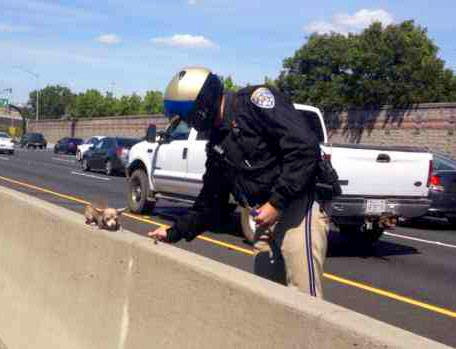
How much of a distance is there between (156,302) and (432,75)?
35.3 m

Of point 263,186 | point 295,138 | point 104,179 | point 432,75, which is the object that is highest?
point 432,75

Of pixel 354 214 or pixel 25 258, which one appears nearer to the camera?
pixel 25 258

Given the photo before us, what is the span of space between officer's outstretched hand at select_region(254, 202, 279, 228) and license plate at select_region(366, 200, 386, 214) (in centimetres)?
709

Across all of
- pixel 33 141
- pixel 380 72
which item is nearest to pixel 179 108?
pixel 380 72

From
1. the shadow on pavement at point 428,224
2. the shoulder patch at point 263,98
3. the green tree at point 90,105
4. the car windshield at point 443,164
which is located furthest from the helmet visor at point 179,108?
the green tree at point 90,105

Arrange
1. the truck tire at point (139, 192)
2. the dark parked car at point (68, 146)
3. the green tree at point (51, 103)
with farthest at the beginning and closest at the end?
the green tree at point (51, 103) < the dark parked car at point (68, 146) < the truck tire at point (139, 192)

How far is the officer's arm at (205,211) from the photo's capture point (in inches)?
171

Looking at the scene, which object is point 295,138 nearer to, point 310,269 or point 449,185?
point 310,269

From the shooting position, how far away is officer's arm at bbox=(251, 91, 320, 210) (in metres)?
3.65

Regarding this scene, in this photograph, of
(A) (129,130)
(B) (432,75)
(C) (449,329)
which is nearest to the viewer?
(C) (449,329)

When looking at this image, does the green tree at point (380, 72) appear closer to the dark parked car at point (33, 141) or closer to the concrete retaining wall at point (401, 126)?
the concrete retaining wall at point (401, 126)

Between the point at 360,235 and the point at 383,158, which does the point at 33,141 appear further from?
the point at 383,158

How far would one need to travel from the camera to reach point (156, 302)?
3.76m

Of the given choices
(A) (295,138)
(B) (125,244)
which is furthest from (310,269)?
(B) (125,244)
